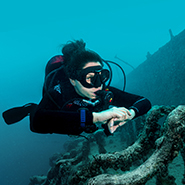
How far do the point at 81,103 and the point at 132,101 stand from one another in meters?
1.22

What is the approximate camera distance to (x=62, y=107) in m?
2.70

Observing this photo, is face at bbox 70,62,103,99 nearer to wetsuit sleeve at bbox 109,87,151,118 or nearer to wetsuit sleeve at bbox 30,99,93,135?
wetsuit sleeve at bbox 109,87,151,118

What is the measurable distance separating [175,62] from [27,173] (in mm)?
18173

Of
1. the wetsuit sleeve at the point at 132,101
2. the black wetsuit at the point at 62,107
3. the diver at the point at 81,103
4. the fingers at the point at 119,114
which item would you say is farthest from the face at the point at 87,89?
the fingers at the point at 119,114

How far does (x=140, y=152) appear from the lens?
4.65ft

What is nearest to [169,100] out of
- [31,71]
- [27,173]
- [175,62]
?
[175,62]

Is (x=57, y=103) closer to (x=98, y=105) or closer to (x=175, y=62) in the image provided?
(x=98, y=105)

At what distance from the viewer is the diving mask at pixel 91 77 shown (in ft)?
8.64

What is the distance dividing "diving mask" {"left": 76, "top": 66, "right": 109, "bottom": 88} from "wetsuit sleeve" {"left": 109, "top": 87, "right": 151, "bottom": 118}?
782mm

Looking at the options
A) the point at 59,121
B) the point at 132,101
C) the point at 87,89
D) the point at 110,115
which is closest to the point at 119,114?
the point at 110,115

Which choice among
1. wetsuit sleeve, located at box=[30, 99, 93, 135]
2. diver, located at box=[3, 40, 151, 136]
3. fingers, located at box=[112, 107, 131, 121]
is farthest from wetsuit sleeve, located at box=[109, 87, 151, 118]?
wetsuit sleeve, located at box=[30, 99, 93, 135]

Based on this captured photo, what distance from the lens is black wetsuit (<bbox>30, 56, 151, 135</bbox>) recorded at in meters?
1.97

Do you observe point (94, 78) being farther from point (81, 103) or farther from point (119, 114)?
point (119, 114)

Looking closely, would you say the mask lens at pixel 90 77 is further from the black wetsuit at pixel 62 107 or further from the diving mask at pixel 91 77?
the black wetsuit at pixel 62 107
